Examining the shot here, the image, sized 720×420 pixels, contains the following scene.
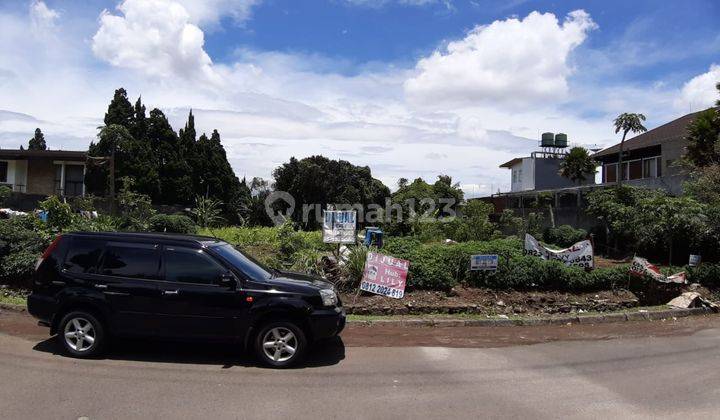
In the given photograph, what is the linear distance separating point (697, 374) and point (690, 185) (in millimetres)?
12056

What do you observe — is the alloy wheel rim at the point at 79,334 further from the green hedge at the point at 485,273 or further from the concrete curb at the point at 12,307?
the green hedge at the point at 485,273

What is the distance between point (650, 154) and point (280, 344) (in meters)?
34.0

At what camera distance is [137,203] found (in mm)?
17188

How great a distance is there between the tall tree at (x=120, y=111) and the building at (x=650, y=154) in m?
29.7

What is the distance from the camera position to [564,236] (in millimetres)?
22734

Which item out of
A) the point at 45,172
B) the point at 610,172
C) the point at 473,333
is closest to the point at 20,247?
the point at 473,333

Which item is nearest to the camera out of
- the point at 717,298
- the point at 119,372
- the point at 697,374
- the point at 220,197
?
the point at 119,372

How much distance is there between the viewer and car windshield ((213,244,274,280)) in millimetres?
7505

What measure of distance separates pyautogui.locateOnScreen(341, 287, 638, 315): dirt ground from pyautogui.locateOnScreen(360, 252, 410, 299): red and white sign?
0.55 ft

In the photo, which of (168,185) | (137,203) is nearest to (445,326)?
(137,203)

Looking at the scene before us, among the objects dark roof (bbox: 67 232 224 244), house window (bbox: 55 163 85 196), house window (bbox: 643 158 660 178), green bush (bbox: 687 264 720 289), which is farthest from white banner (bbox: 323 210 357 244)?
house window (bbox: 643 158 660 178)

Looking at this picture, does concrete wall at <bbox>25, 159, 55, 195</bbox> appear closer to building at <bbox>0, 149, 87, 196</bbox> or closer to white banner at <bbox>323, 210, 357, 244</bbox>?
building at <bbox>0, 149, 87, 196</bbox>

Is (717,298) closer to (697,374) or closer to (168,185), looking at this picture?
(697,374)

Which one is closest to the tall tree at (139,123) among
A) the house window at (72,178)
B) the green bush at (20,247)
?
the house window at (72,178)
